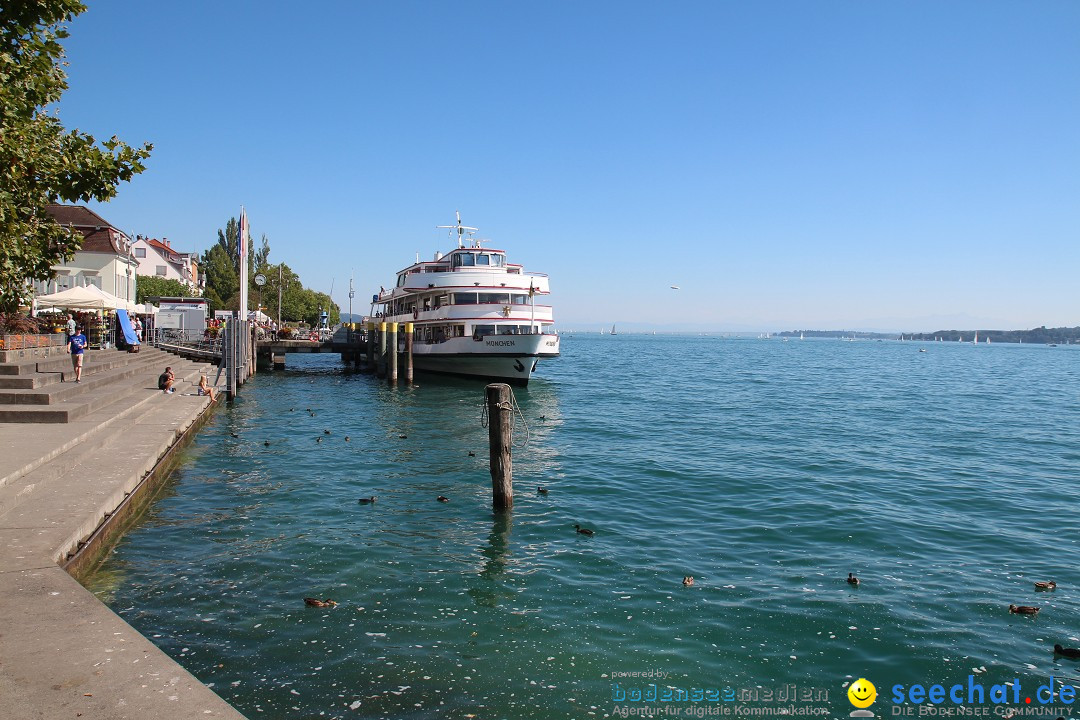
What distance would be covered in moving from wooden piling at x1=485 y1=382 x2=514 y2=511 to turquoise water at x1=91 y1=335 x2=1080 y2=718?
17.5 inches

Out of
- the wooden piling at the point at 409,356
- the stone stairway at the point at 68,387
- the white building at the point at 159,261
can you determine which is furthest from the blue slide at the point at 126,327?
the white building at the point at 159,261

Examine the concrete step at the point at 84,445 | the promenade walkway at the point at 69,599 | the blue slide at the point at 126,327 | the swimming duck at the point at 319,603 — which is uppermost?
the blue slide at the point at 126,327

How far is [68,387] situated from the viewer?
17859mm

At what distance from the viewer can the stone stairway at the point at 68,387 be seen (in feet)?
49.5

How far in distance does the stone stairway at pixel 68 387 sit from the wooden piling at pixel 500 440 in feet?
30.4

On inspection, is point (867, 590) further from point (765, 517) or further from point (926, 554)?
point (765, 517)

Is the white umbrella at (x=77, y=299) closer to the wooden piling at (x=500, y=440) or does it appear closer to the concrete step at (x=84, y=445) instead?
the concrete step at (x=84, y=445)

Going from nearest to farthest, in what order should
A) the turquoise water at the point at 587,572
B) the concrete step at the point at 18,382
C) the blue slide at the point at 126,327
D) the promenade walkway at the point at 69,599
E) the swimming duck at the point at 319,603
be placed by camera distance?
the promenade walkway at the point at 69,599 < the turquoise water at the point at 587,572 < the swimming duck at the point at 319,603 < the concrete step at the point at 18,382 < the blue slide at the point at 126,327

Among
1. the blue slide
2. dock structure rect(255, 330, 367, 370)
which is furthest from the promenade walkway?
dock structure rect(255, 330, 367, 370)

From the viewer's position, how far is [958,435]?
25641 millimetres

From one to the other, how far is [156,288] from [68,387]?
61.4 m

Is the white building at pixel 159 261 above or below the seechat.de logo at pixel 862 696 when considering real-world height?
above

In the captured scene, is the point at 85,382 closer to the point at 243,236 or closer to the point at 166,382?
the point at 166,382

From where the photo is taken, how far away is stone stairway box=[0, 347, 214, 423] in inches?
594
